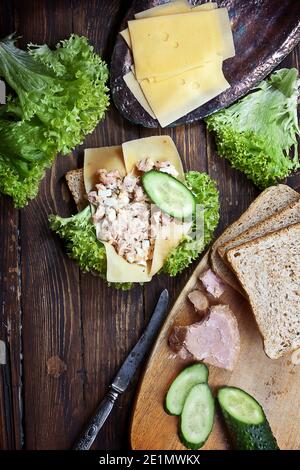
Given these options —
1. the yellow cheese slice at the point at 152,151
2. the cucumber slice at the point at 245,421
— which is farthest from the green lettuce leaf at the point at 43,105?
the cucumber slice at the point at 245,421

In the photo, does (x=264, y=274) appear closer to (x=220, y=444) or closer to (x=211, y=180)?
(x=211, y=180)

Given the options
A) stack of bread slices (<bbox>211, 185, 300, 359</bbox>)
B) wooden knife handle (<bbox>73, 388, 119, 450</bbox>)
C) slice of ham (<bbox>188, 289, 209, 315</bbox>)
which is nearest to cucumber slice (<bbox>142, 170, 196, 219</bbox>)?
stack of bread slices (<bbox>211, 185, 300, 359</bbox>)

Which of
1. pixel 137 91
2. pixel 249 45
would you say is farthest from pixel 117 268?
pixel 249 45

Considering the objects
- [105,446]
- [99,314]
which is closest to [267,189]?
[99,314]

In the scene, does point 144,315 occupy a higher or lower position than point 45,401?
higher

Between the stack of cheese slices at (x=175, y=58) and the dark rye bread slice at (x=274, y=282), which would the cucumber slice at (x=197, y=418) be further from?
the stack of cheese slices at (x=175, y=58)
